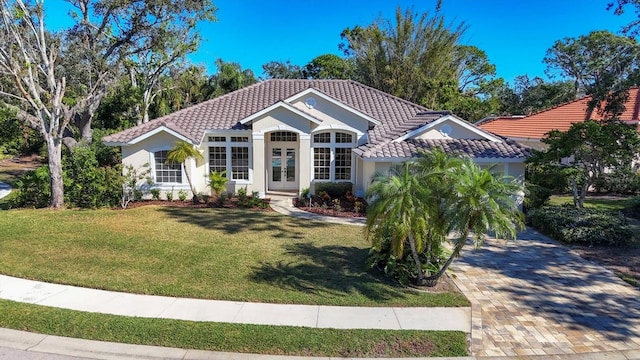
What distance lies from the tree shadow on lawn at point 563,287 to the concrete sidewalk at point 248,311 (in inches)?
71.6

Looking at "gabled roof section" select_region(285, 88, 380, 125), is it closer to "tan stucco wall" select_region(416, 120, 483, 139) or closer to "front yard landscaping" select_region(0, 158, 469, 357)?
"tan stucco wall" select_region(416, 120, 483, 139)

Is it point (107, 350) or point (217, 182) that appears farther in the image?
point (217, 182)

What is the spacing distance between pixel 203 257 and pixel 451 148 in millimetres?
10898

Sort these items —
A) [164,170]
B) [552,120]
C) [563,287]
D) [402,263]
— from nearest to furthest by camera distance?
[563,287] < [402,263] < [164,170] < [552,120]

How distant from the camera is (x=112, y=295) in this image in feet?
26.2

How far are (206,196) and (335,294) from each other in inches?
439

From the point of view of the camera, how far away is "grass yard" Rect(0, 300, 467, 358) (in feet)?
20.2

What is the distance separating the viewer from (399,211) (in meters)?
7.69

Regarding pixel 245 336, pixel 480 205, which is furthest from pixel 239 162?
pixel 480 205

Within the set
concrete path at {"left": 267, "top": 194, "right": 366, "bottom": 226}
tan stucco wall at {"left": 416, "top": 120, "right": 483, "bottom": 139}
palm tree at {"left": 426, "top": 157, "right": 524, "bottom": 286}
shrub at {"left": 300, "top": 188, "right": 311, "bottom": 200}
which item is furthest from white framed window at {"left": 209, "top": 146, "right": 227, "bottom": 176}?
palm tree at {"left": 426, "top": 157, "right": 524, "bottom": 286}

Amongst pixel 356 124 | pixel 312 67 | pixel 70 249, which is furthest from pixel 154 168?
pixel 312 67

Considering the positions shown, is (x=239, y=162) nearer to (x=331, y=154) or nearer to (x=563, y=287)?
(x=331, y=154)

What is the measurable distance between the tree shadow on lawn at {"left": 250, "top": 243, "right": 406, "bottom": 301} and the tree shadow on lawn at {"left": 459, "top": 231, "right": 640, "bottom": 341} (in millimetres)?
2419

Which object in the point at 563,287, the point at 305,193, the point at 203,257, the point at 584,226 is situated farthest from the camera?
the point at 305,193
